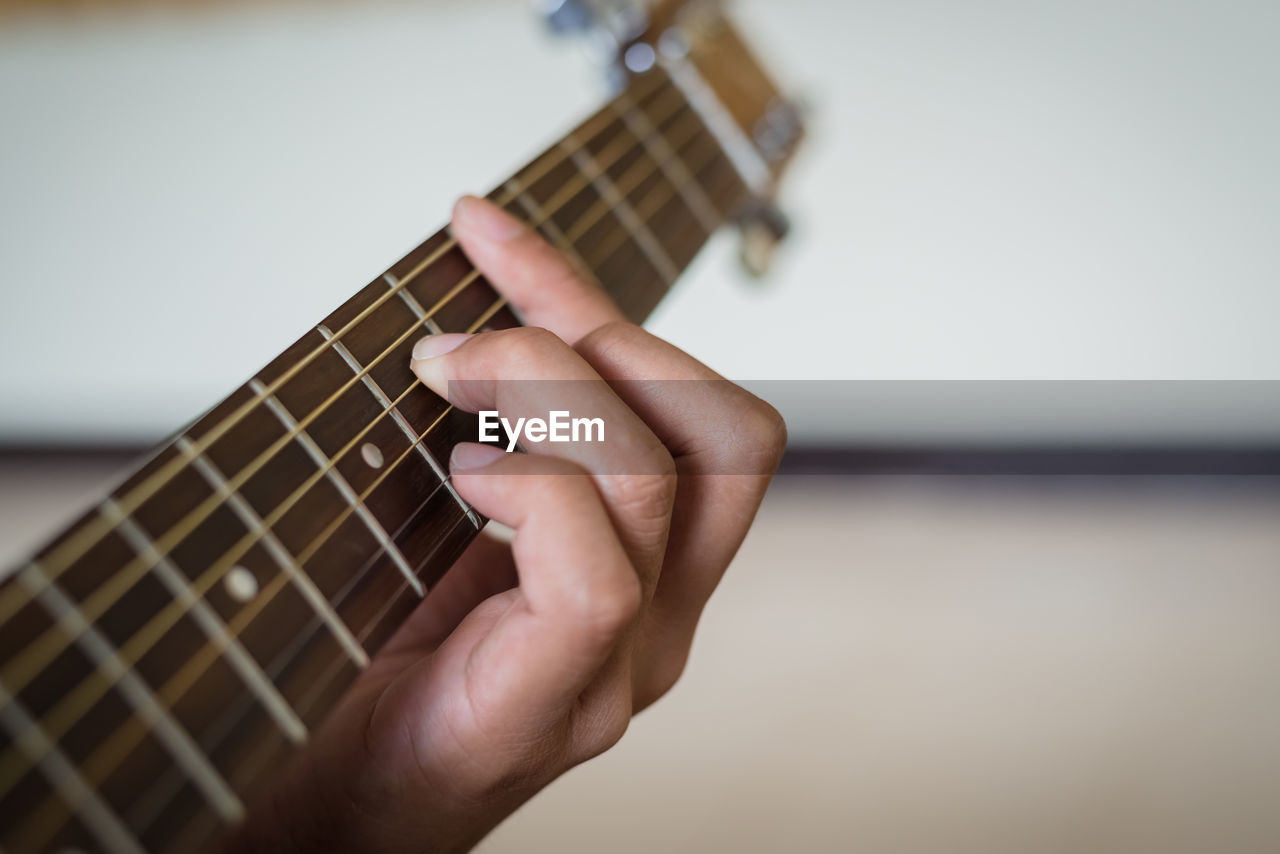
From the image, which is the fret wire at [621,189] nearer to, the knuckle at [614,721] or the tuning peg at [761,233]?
the tuning peg at [761,233]

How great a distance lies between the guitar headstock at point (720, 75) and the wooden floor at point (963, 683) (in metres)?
0.46

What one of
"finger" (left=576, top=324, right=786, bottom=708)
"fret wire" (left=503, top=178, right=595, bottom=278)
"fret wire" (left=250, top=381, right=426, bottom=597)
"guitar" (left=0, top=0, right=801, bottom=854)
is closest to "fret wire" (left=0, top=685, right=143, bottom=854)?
"guitar" (left=0, top=0, right=801, bottom=854)

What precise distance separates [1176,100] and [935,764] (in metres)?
1.00

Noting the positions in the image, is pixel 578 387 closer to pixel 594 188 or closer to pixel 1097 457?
pixel 594 188

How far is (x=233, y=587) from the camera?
288mm

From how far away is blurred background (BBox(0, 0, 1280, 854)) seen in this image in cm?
102

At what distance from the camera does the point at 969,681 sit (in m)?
0.95

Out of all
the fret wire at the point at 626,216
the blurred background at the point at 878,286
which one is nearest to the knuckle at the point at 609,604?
the fret wire at the point at 626,216

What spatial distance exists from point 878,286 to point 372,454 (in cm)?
105

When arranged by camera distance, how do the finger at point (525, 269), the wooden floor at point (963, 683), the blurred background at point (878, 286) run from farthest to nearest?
1. the blurred background at point (878, 286)
2. the wooden floor at point (963, 683)
3. the finger at point (525, 269)

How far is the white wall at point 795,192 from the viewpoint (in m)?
1.22

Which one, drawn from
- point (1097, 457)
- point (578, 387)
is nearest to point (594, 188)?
point (578, 387)

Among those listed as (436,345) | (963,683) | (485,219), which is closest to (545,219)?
(485,219)

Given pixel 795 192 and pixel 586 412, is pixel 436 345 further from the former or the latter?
pixel 795 192
